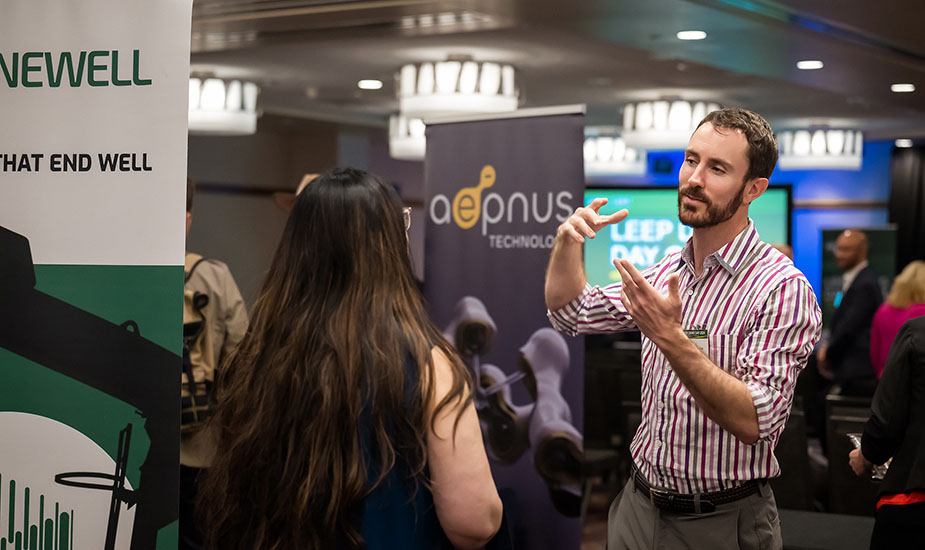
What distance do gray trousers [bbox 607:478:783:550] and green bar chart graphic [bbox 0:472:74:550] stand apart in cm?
127

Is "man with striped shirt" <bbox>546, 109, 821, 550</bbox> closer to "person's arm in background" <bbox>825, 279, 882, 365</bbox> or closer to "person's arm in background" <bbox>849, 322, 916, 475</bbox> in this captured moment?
"person's arm in background" <bbox>849, 322, 916, 475</bbox>

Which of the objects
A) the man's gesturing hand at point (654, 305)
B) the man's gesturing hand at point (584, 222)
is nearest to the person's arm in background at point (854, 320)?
the man's gesturing hand at point (584, 222)

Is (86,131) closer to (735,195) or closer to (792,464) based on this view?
(735,195)

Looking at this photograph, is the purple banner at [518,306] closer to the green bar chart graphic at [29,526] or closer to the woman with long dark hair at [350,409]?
the green bar chart graphic at [29,526]

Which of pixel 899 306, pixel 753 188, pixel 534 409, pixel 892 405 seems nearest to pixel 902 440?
pixel 892 405

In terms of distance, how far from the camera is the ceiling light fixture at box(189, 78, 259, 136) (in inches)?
304

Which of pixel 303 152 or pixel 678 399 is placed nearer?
pixel 678 399

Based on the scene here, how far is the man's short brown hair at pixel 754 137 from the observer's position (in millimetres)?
2094

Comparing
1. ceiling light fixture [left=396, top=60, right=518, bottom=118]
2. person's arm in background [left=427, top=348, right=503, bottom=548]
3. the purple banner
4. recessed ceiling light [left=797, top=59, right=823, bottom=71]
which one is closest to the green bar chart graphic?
person's arm in background [left=427, top=348, right=503, bottom=548]

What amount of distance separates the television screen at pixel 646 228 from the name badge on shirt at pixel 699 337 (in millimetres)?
6738

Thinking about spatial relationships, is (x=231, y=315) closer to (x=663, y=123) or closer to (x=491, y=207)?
(x=491, y=207)

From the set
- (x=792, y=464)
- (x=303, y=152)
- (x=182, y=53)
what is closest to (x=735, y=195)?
(x=182, y=53)

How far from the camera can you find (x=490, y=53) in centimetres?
674

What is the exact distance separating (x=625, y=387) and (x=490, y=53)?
2443 mm
